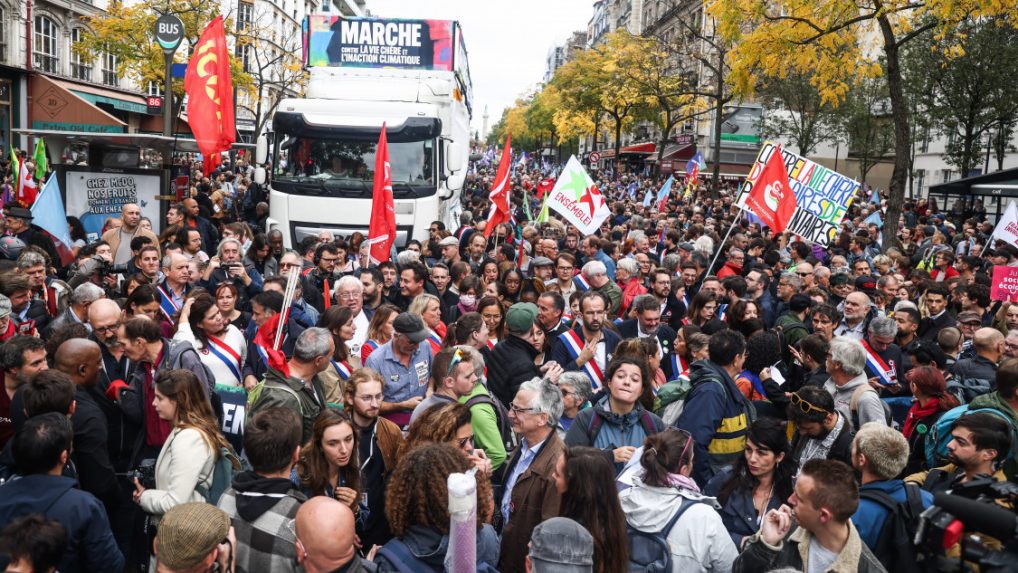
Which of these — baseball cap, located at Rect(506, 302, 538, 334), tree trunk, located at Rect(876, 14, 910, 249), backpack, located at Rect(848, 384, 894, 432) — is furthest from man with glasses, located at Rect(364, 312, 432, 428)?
tree trunk, located at Rect(876, 14, 910, 249)

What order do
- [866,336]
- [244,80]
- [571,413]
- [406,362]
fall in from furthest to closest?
[244,80]
[866,336]
[406,362]
[571,413]

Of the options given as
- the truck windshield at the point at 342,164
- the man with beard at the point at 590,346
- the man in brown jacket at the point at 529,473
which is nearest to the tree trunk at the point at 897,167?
the truck windshield at the point at 342,164

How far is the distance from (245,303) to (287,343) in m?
2.18

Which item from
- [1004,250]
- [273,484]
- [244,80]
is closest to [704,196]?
[244,80]

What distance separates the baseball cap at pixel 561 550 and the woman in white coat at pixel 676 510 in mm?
726

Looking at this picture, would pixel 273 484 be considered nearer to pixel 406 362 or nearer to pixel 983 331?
pixel 406 362

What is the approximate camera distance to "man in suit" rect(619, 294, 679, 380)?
24.0ft

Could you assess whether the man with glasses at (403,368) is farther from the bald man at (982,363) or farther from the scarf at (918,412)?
the bald man at (982,363)

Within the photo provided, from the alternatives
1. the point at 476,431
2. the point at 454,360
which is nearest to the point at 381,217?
the point at 454,360

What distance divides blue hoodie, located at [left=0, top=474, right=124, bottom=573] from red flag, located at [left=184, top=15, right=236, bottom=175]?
789 cm

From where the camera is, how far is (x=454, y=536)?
3020 mm

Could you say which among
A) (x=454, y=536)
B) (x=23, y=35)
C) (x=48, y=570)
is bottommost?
(x=48, y=570)

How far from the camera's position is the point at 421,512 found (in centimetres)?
347

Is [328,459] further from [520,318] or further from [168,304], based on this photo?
[168,304]
